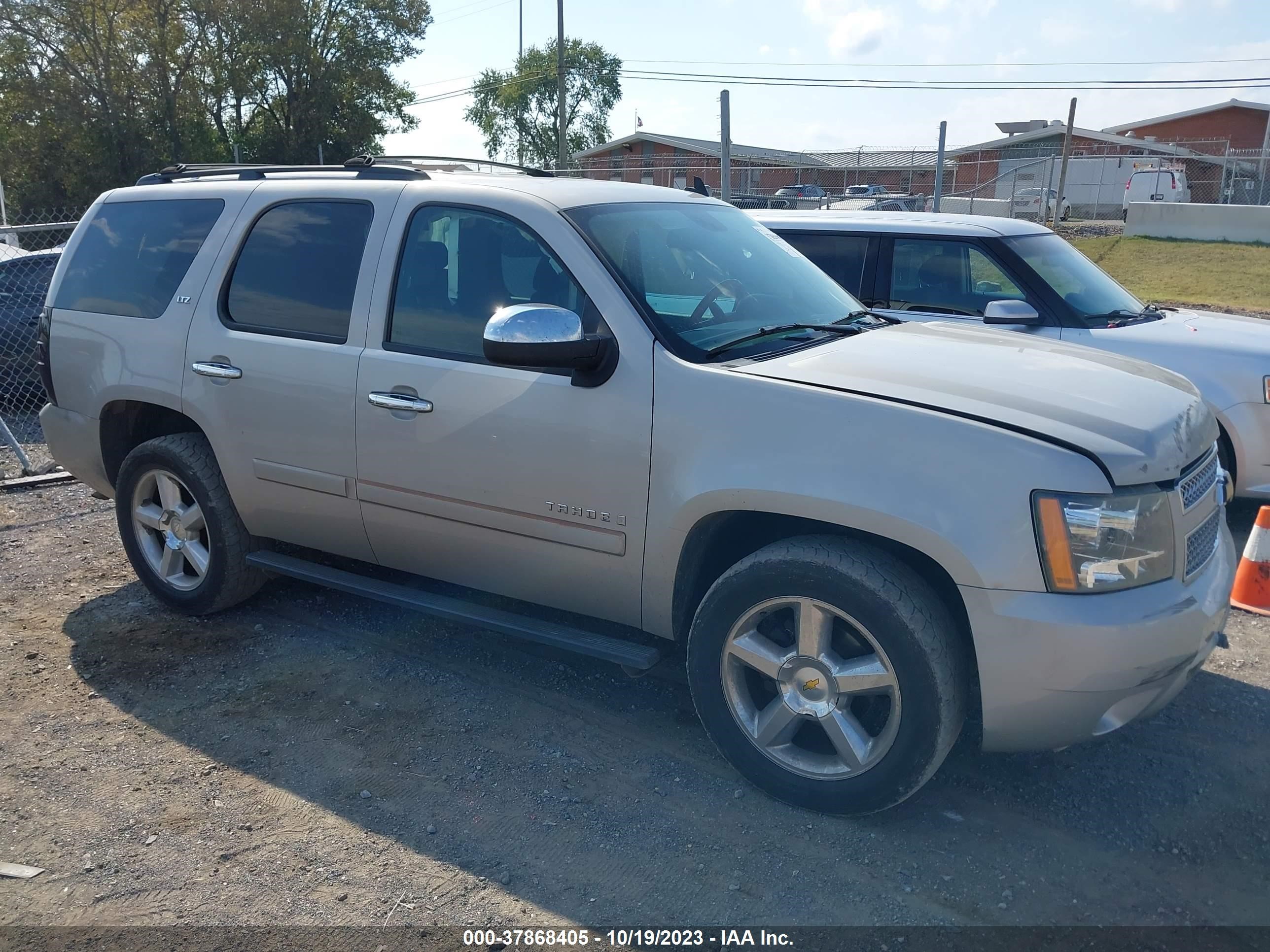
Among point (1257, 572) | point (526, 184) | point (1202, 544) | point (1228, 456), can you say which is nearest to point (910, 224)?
point (1228, 456)

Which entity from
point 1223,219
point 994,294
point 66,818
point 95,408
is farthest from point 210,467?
point 1223,219

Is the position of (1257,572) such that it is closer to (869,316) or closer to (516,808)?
(869,316)

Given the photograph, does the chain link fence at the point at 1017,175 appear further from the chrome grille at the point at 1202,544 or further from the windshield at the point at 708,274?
the chrome grille at the point at 1202,544

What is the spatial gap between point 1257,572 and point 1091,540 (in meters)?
2.81

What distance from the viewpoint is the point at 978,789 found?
3494mm

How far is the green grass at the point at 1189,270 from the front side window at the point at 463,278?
14554 millimetres

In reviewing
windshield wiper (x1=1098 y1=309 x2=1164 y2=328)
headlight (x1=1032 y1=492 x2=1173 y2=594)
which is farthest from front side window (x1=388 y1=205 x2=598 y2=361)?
windshield wiper (x1=1098 y1=309 x2=1164 y2=328)

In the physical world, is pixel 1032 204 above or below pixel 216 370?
above

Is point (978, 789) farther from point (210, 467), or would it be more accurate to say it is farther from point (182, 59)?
point (182, 59)

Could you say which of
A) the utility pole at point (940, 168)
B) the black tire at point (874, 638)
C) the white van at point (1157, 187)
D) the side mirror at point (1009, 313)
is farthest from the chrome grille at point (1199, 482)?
the white van at point (1157, 187)

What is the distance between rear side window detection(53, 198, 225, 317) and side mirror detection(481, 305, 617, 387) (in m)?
2.04

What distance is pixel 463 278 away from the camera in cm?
396

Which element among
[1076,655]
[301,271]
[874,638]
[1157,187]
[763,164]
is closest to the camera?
[1076,655]

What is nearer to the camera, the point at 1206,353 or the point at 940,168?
the point at 1206,353
